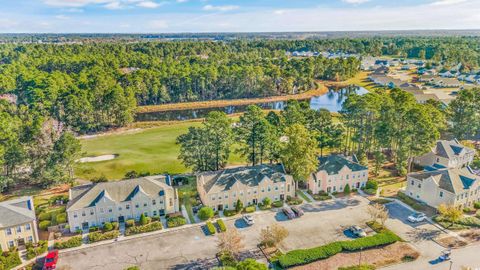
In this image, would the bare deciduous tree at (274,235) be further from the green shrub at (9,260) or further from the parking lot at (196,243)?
the green shrub at (9,260)

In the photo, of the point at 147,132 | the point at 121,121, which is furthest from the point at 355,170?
the point at 121,121

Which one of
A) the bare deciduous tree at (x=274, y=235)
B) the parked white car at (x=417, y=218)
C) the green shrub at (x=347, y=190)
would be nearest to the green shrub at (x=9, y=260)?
the bare deciduous tree at (x=274, y=235)

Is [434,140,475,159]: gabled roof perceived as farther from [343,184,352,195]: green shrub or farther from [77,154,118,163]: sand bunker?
[77,154,118,163]: sand bunker

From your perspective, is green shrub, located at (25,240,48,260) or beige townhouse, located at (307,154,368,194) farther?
beige townhouse, located at (307,154,368,194)

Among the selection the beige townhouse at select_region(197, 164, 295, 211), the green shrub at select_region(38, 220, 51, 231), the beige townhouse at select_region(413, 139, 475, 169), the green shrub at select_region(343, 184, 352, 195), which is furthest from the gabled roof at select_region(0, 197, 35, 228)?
the beige townhouse at select_region(413, 139, 475, 169)

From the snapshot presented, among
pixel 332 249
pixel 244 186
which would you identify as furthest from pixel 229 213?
pixel 332 249

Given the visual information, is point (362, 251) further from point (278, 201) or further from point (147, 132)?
point (147, 132)

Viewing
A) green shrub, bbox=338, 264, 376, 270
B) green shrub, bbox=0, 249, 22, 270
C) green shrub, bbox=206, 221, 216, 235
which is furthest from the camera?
green shrub, bbox=206, 221, 216, 235
